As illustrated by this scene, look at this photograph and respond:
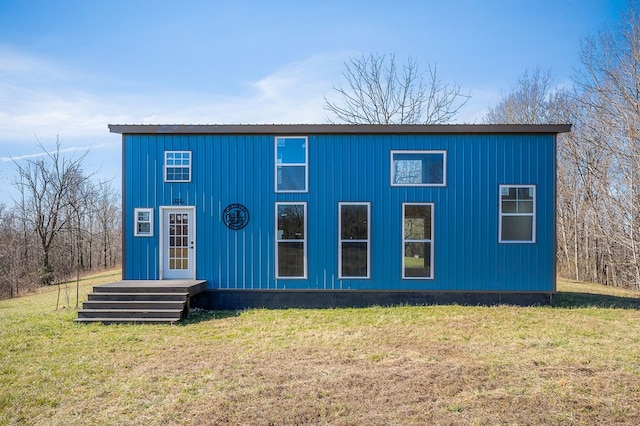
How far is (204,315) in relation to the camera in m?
7.80

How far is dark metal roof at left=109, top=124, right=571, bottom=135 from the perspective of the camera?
832 centimetres

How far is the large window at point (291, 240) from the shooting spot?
27.9 ft

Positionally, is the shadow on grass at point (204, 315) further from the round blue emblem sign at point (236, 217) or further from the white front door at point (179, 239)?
the round blue emblem sign at point (236, 217)

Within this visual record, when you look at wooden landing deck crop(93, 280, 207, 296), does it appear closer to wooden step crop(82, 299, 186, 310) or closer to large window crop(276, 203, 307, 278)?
wooden step crop(82, 299, 186, 310)

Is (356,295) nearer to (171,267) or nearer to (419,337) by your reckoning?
(419,337)

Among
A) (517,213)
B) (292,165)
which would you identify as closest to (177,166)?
(292,165)

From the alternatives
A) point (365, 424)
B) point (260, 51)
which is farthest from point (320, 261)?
point (260, 51)

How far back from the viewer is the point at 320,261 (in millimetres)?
8469

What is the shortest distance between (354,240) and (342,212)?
24.9 inches

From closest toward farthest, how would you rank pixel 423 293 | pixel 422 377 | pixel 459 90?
pixel 422 377
pixel 423 293
pixel 459 90

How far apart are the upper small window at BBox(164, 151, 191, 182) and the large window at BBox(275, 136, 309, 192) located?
1.88 m

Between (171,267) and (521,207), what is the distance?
24.4 feet

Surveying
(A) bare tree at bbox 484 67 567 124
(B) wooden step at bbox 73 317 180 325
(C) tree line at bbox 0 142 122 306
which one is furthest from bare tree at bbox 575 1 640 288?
(C) tree line at bbox 0 142 122 306

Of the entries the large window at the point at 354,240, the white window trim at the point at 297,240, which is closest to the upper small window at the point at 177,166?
the white window trim at the point at 297,240
